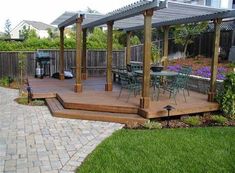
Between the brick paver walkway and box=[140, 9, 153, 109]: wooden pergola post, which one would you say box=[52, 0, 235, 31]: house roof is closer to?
box=[140, 9, 153, 109]: wooden pergola post

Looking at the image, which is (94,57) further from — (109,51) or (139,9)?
(139,9)

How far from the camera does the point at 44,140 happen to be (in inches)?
217

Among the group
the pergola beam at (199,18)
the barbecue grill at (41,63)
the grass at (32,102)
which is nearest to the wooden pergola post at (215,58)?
the pergola beam at (199,18)

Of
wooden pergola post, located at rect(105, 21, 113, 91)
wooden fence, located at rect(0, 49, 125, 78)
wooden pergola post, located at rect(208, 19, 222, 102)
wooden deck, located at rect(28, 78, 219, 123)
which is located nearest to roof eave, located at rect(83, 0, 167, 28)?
wooden pergola post, located at rect(105, 21, 113, 91)

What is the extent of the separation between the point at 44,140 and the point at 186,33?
46.1ft

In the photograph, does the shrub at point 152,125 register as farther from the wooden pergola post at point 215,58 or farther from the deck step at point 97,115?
the wooden pergola post at point 215,58

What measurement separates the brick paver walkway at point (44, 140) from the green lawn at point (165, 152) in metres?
0.34

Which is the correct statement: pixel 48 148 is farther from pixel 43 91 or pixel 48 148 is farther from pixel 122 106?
pixel 43 91

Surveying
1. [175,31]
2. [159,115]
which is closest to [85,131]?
[159,115]

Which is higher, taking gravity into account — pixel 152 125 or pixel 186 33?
pixel 186 33

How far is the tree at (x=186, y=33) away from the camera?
1712cm

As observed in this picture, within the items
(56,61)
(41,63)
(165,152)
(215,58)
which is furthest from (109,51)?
(56,61)

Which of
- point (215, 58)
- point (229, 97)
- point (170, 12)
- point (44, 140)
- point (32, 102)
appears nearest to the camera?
point (44, 140)

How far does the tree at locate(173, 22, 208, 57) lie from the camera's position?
56.2ft
